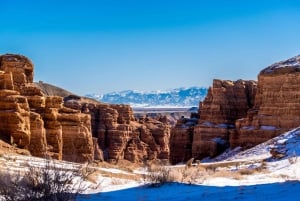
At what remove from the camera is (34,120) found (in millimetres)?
30203

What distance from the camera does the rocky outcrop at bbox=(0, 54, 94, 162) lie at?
28.3 metres

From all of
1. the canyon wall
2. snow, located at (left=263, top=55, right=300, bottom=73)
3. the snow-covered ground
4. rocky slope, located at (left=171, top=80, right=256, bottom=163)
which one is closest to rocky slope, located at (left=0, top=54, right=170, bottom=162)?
the snow-covered ground

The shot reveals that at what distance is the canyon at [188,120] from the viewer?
2931 centimetres

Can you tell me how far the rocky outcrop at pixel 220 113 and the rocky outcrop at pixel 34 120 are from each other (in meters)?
15.2

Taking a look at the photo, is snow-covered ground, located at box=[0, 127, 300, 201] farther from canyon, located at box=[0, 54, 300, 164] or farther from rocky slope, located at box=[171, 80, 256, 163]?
rocky slope, located at box=[171, 80, 256, 163]

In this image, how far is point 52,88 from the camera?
156 metres

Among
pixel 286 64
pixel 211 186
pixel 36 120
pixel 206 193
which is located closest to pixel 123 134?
pixel 286 64

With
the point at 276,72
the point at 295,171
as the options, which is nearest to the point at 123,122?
the point at 276,72

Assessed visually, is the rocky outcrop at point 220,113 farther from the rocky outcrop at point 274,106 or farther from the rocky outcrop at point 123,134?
the rocky outcrop at point 123,134

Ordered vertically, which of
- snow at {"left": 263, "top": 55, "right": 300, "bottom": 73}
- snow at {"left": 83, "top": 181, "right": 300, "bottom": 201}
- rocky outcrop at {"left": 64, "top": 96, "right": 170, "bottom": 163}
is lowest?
rocky outcrop at {"left": 64, "top": 96, "right": 170, "bottom": 163}

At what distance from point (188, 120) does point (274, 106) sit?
14906 mm

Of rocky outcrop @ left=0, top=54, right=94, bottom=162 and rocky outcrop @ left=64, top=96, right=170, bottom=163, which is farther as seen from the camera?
rocky outcrop @ left=64, top=96, right=170, bottom=163

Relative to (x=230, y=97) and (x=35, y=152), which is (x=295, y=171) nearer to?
(x=35, y=152)

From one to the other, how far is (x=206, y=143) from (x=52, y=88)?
112 m
